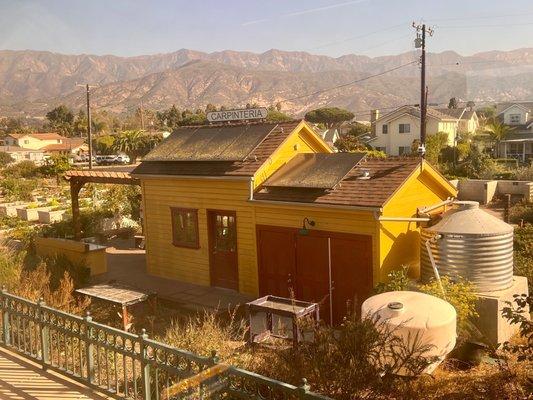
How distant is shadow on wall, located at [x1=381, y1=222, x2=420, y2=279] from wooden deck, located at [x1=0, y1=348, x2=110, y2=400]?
20.8 feet

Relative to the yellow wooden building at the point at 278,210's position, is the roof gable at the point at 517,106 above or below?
above

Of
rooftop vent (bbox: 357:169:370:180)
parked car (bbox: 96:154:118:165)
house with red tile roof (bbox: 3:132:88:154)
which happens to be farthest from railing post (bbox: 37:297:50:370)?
house with red tile roof (bbox: 3:132:88:154)

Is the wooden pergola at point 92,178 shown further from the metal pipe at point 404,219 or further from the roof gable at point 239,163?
the metal pipe at point 404,219

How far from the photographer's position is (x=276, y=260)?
1280 centimetres

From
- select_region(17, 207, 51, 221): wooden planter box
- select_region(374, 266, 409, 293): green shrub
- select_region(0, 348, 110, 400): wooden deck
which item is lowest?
select_region(0, 348, 110, 400): wooden deck

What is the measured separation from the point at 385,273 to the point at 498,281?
223 centimetres

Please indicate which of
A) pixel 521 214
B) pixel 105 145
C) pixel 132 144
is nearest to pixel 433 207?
pixel 521 214

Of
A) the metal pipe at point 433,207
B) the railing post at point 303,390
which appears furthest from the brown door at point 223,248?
the railing post at point 303,390

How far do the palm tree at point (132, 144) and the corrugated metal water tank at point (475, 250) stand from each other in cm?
8093

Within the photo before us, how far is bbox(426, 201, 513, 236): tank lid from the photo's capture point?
1052cm

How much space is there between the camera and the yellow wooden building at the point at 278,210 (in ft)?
37.1

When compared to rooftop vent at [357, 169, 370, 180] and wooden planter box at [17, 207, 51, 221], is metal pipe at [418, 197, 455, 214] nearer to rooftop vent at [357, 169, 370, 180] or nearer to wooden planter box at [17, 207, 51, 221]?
rooftop vent at [357, 169, 370, 180]

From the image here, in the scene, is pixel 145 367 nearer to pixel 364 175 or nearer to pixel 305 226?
pixel 305 226

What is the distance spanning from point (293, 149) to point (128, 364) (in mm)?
7511
